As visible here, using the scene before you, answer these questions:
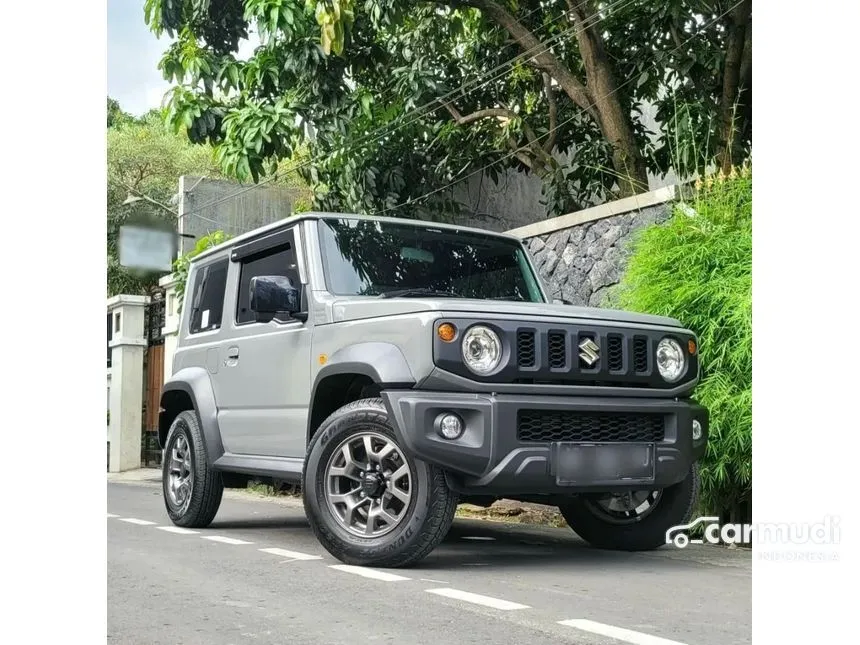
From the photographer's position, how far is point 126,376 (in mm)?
14281

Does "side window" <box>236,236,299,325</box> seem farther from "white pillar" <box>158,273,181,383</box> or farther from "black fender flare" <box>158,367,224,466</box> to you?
"white pillar" <box>158,273,181,383</box>

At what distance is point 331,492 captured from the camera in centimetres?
590

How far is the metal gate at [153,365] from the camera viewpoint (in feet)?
45.6

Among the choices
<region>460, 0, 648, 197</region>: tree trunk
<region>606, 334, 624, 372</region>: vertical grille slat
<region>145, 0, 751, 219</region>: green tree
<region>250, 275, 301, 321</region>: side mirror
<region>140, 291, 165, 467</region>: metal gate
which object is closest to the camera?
<region>606, 334, 624, 372</region>: vertical grille slat

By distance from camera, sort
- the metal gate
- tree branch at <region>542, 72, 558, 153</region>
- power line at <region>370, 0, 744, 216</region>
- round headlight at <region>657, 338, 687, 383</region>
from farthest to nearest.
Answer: the metal gate, tree branch at <region>542, 72, 558, 153</region>, power line at <region>370, 0, 744, 216</region>, round headlight at <region>657, 338, 687, 383</region>

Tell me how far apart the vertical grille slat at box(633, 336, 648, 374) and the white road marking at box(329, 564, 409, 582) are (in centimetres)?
158

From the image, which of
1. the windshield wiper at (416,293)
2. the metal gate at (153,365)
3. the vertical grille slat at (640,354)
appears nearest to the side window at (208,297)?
the windshield wiper at (416,293)

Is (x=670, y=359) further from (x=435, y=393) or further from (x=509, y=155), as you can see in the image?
(x=509, y=155)

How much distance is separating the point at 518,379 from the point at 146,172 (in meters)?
2.78

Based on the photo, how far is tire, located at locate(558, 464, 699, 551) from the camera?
256 inches

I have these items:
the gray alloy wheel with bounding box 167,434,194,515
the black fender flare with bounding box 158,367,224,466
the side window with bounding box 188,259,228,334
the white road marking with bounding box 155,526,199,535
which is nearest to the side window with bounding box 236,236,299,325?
the side window with bounding box 188,259,228,334

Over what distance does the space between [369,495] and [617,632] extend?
1.84 meters

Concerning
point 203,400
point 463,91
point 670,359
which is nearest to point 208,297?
point 203,400
